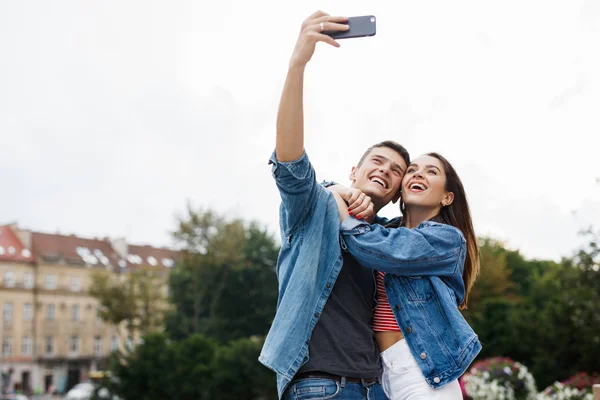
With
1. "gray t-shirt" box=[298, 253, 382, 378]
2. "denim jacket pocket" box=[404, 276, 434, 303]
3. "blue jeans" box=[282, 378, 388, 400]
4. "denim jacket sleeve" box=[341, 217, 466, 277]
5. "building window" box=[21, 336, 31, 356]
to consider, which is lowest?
"building window" box=[21, 336, 31, 356]

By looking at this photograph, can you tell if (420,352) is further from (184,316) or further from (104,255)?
(104,255)

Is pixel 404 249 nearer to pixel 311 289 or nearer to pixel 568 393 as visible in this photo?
pixel 311 289

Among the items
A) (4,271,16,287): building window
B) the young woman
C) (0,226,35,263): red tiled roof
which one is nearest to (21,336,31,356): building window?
(4,271,16,287): building window

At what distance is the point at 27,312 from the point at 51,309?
2.19 m

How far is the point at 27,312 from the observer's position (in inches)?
2196

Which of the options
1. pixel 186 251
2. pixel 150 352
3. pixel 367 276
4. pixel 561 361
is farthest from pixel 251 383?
pixel 367 276

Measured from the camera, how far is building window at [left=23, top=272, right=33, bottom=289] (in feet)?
183

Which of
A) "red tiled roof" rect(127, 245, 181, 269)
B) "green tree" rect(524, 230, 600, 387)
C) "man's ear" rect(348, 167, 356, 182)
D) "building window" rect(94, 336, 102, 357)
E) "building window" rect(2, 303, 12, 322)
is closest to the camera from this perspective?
"man's ear" rect(348, 167, 356, 182)

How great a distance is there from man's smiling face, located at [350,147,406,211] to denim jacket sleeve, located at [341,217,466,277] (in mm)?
318

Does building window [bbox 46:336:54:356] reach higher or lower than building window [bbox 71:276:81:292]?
lower

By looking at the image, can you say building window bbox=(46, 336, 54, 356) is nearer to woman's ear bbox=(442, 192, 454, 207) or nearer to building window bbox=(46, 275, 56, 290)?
building window bbox=(46, 275, 56, 290)

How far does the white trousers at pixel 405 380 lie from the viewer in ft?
8.95

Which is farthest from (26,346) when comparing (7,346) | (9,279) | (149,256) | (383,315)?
(383,315)

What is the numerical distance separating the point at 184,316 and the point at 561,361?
2577cm
